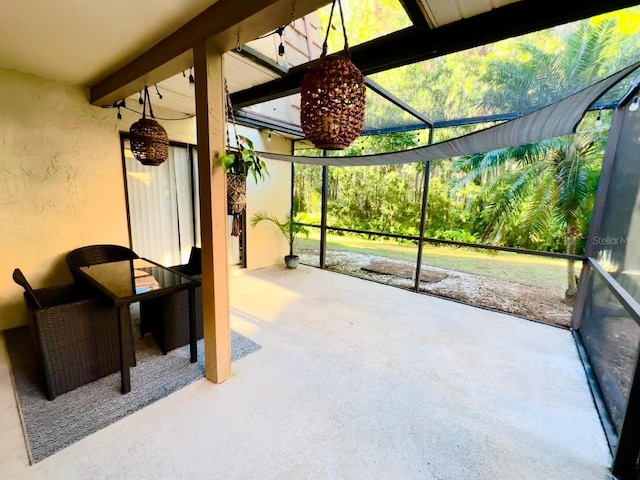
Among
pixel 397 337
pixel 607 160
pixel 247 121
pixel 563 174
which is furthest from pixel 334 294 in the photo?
pixel 563 174

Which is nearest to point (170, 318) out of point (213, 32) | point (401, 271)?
point (213, 32)

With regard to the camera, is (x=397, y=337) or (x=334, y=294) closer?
(x=397, y=337)

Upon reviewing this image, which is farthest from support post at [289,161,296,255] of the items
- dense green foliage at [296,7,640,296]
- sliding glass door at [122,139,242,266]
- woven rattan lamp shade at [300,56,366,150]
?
woven rattan lamp shade at [300,56,366,150]

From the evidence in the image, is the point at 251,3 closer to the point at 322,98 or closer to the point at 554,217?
the point at 322,98

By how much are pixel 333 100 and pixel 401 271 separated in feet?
14.8

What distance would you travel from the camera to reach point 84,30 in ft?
5.75

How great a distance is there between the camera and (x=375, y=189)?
690cm

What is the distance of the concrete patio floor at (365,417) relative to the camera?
1.40 m

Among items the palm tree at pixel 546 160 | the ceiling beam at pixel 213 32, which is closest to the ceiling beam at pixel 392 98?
the palm tree at pixel 546 160

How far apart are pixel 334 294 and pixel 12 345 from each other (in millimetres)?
3298

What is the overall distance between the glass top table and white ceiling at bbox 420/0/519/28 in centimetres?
241

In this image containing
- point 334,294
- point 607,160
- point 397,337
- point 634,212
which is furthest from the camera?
point 334,294

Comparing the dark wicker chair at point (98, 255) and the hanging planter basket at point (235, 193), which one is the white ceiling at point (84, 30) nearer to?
the hanging planter basket at point (235, 193)

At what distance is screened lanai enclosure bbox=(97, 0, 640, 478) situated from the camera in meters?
1.60
